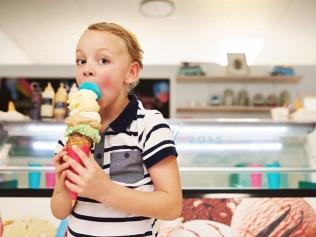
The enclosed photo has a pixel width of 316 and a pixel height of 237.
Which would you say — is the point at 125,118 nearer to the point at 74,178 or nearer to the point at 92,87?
the point at 92,87

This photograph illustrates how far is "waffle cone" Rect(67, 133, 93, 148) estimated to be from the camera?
0.77m

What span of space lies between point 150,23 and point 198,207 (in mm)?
3621

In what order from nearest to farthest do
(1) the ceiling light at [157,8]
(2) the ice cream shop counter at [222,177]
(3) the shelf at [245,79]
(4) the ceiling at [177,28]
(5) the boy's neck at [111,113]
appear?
(5) the boy's neck at [111,113]
(2) the ice cream shop counter at [222,177]
(1) the ceiling light at [157,8]
(4) the ceiling at [177,28]
(3) the shelf at [245,79]

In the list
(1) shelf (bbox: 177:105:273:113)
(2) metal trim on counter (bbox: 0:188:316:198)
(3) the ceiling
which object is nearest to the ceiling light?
(3) the ceiling

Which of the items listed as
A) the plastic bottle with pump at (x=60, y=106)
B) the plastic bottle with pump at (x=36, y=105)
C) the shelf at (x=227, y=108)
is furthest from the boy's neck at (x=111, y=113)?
the shelf at (x=227, y=108)

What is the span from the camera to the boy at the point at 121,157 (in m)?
0.85

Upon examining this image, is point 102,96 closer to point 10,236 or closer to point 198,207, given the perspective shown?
point 198,207

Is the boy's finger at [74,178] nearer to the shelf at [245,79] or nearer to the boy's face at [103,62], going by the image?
the boy's face at [103,62]

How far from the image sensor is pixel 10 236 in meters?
1.75

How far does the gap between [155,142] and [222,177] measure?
1.48 meters

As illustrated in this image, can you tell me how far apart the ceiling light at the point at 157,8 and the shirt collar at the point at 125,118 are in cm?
356

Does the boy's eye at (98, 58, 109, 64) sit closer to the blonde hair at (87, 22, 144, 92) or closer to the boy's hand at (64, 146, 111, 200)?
the blonde hair at (87, 22, 144, 92)

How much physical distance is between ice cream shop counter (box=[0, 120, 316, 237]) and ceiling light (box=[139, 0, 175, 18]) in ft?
7.27

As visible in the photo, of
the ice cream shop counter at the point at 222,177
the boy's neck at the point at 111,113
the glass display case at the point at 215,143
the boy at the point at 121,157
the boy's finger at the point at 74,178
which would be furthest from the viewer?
the glass display case at the point at 215,143
